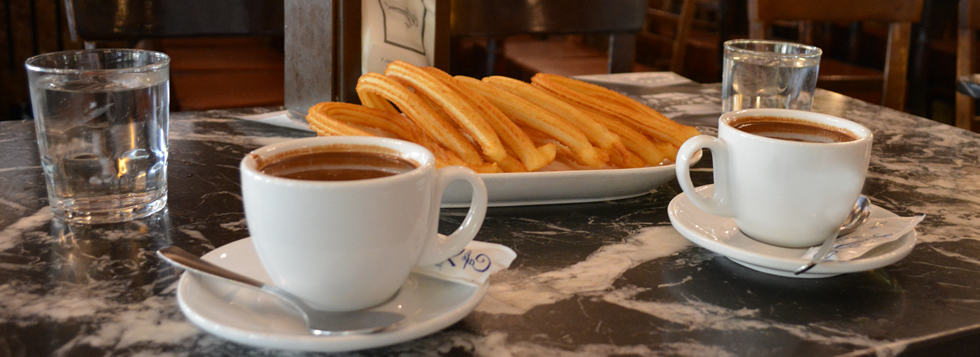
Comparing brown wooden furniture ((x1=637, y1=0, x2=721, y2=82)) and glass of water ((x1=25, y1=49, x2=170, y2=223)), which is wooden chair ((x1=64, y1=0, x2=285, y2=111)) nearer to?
glass of water ((x1=25, y1=49, x2=170, y2=223))

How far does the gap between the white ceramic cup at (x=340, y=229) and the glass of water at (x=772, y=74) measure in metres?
0.68

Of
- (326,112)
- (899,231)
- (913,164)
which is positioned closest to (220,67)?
(326,112)

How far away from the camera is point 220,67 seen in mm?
2363

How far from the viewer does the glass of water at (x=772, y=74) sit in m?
1.00

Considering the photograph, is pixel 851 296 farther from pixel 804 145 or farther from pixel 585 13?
pixel 585 13

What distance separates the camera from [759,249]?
1.88 feet

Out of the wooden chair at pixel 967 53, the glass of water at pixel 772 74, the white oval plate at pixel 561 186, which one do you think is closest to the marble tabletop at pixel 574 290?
the white oval plate at pixel 561 186

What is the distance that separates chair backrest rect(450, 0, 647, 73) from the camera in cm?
160

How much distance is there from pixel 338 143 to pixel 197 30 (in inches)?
46.4

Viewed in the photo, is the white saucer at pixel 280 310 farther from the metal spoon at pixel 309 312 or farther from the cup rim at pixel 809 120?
the cup rim at pixel 809 120

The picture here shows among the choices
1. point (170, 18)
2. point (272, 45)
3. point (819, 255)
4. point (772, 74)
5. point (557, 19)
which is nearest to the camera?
point (819, 255)

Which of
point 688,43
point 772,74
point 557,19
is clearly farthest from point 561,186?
point 688,43

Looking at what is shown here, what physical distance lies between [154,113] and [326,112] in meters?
0.16

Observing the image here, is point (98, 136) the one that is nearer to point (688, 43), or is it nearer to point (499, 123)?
point (499, 123)
